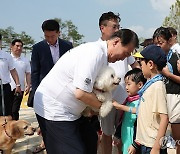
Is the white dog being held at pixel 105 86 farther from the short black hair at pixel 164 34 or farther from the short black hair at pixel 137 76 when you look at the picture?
the short black hair at pixel 164 34

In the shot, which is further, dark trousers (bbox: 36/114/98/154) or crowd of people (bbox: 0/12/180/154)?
dark trousers (bbox: 36/114/98/154)

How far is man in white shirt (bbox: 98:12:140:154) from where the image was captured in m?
3.18

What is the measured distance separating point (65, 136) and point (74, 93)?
Result: 398 millimetres

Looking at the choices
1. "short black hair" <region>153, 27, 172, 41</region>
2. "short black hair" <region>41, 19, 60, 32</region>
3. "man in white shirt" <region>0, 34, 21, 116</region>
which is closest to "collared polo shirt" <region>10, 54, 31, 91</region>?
"man in white shirt" <region>0, 34, 21, 116</region>

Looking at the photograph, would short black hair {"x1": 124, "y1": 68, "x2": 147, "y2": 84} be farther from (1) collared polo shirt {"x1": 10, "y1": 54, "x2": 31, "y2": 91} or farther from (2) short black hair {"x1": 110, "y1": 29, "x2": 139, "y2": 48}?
(1) collared polo shirt {"x1": 10, "y1": 54, "x2": 31, "y2": 91}

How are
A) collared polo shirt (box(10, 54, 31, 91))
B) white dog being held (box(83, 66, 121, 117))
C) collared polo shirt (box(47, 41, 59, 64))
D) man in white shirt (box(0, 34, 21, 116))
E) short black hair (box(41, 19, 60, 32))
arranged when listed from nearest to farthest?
white dog being held (box(83, 66, 121, 117)) → short black hair (box(41, 19, 60, 32)) → collared polo shirt (box(47, 41, 59, 64)) → man in white shirt (box(0, 34, 21, 116)) → collared polo shirt (box(10, 54, 31, 91))

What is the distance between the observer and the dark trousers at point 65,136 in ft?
8.25

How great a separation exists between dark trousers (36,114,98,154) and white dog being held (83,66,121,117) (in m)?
0.27

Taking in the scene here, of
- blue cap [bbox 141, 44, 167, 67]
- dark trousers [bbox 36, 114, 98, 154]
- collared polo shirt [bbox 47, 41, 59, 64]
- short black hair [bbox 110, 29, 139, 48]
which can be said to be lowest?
dark trousers [bbox 36, 114, 98, 154]

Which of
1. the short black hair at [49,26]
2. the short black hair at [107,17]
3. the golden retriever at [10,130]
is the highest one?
the short black hair at [107,17]

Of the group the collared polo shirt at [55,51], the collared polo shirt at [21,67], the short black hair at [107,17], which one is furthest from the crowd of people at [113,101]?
the collared polo shirt at [21,67]

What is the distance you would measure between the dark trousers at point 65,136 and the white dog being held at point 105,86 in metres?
0.27

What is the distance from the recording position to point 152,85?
2.45 m

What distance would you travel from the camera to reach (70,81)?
7.72ft
